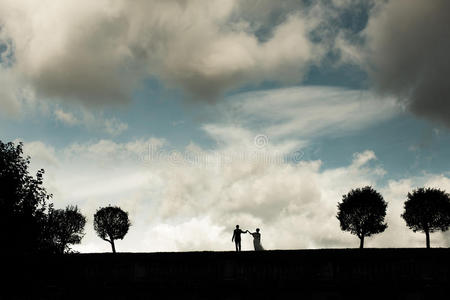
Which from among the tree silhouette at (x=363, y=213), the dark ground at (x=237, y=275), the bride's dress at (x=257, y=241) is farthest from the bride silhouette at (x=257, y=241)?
the tree silhouette at (x=363, y=213)

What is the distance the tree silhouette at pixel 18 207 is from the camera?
2073 cm

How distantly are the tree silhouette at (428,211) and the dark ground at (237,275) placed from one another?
83.4ft

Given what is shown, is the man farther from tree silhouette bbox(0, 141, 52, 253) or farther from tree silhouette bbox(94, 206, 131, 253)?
tree silhouette bbox(94, 206, 131, 253)

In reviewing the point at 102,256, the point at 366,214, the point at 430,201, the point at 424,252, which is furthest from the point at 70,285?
the point at 430,201

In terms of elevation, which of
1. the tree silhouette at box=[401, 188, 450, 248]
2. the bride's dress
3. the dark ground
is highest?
the tree silhouette at box=[401, 188, 450, 248]

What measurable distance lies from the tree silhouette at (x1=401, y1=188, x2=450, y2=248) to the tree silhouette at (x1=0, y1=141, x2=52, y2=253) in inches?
1500

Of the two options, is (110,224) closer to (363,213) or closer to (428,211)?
(363,213)

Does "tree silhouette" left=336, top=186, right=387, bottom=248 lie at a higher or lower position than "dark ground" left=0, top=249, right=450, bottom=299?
higher

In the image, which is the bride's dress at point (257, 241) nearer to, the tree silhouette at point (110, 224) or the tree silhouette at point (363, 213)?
the tree silhouette at point (363, 213)

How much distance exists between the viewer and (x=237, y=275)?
64.7 ft

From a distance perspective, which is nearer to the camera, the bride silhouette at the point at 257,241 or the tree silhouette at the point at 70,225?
the bride silhouette at the point at 257,241

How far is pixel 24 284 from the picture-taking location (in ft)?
64.1

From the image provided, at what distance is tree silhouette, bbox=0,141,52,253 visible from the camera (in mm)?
20734

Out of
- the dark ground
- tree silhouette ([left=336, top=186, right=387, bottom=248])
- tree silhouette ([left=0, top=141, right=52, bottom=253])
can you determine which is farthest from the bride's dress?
tree silhouette ([left=336, top=186, right=387, bottom=248])
